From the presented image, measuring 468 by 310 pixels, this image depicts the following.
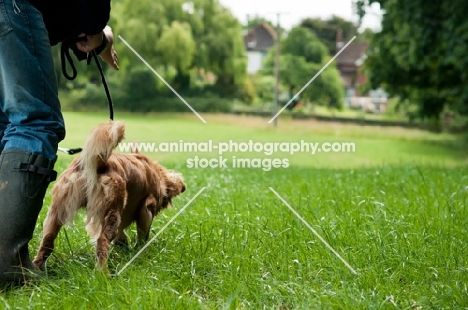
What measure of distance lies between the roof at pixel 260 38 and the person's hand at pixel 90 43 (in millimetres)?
19704

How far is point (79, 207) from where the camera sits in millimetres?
2762

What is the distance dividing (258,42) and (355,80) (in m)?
4.05

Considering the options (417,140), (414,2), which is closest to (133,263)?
(414,2)

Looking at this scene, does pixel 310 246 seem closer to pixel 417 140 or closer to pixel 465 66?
pixel 465 66

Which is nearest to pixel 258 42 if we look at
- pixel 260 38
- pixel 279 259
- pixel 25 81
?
pixel 260 38

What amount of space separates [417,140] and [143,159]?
49.4ft

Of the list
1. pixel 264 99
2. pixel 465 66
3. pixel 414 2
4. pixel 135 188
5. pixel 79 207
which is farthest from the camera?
pixel 264 99

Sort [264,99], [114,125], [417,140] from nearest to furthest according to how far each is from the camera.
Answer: [114,125] < [417,140] < [264,99]

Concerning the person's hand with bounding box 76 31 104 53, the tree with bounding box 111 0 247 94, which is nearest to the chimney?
the tree with bounding box 111 0 247 94

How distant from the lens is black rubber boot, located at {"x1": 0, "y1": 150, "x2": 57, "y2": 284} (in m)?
2.49

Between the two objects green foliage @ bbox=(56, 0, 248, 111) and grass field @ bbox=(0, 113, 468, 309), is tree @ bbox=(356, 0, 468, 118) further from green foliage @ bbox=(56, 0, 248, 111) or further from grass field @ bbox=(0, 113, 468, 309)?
grass field @ bbox=(0, 113, 468, 309)

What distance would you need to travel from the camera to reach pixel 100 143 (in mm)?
2547

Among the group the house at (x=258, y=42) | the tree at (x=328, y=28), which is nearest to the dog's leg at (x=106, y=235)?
the tree at (x=328, y=28)

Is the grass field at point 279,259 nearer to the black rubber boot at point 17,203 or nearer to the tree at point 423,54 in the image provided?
the black rubber boot at point 17,203
